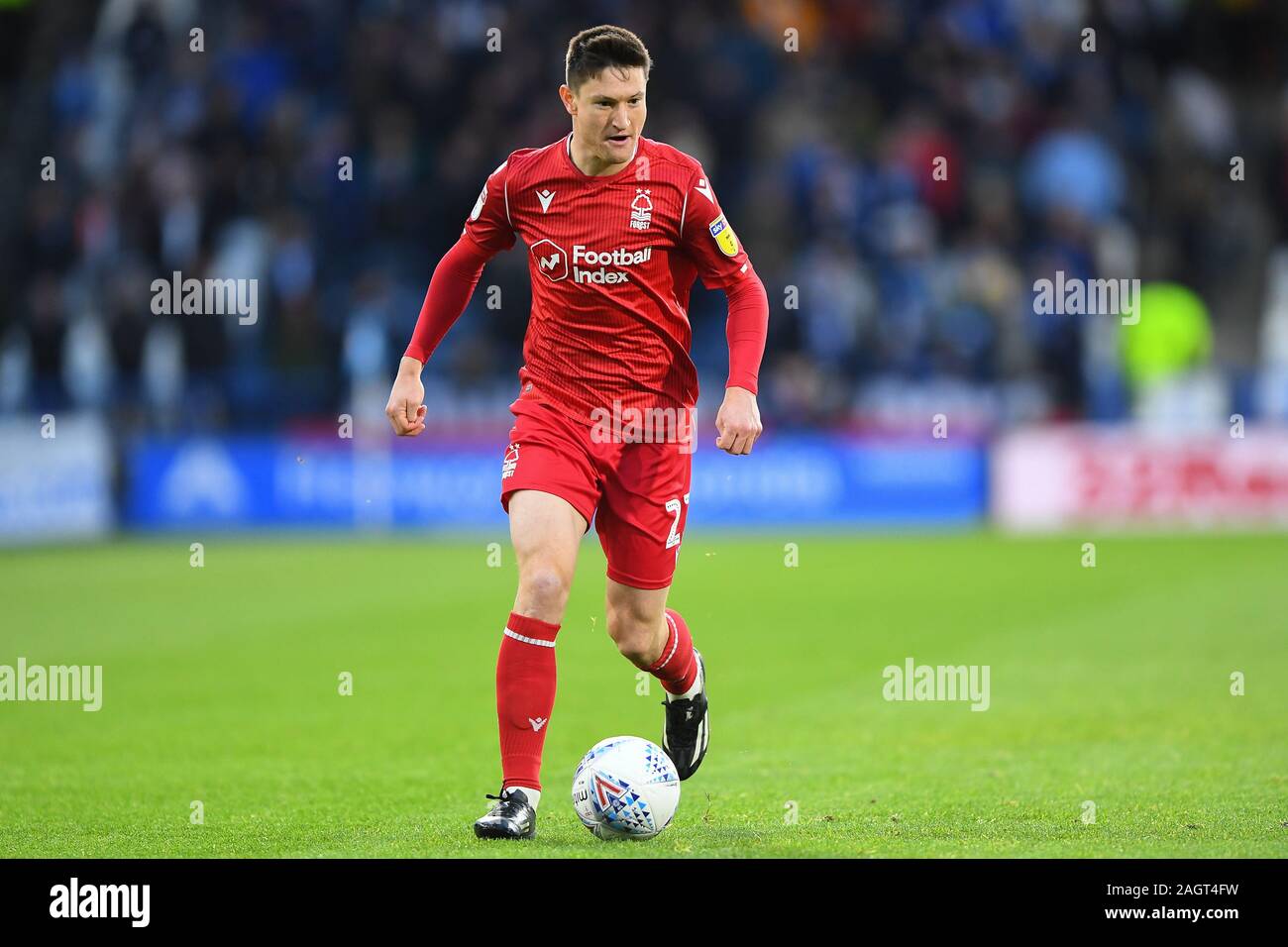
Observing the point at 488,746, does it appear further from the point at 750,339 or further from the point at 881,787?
the point at 750,339

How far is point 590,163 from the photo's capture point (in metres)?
6.59

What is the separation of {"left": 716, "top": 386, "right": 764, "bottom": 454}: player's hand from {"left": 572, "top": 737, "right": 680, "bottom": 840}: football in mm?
1086

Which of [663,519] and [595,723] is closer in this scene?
[663,519]

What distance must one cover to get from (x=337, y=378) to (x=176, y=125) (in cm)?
459

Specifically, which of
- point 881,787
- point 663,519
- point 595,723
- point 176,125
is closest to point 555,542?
point 663,519


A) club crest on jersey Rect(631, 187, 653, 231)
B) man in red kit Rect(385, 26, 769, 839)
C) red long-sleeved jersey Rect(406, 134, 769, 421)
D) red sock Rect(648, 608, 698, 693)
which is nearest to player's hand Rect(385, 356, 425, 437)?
man in red kit Rect(385, 26, 769, 839)

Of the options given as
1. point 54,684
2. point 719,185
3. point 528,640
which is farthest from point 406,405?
point 719,185

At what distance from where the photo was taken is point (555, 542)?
6.25 m

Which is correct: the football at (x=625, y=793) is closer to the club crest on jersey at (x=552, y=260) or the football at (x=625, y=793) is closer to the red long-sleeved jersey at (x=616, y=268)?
the red long-sleeved jersey at (x=616, y=268)

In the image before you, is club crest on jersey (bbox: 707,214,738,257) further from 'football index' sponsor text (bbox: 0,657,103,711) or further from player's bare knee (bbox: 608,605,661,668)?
'football index' sponsor text (bbox: 0,657,103,711)

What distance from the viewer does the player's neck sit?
21.6ft

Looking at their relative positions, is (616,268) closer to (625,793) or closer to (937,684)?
(625,793)

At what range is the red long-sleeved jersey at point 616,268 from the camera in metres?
6.59

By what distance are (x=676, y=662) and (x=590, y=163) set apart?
1.96 meters
